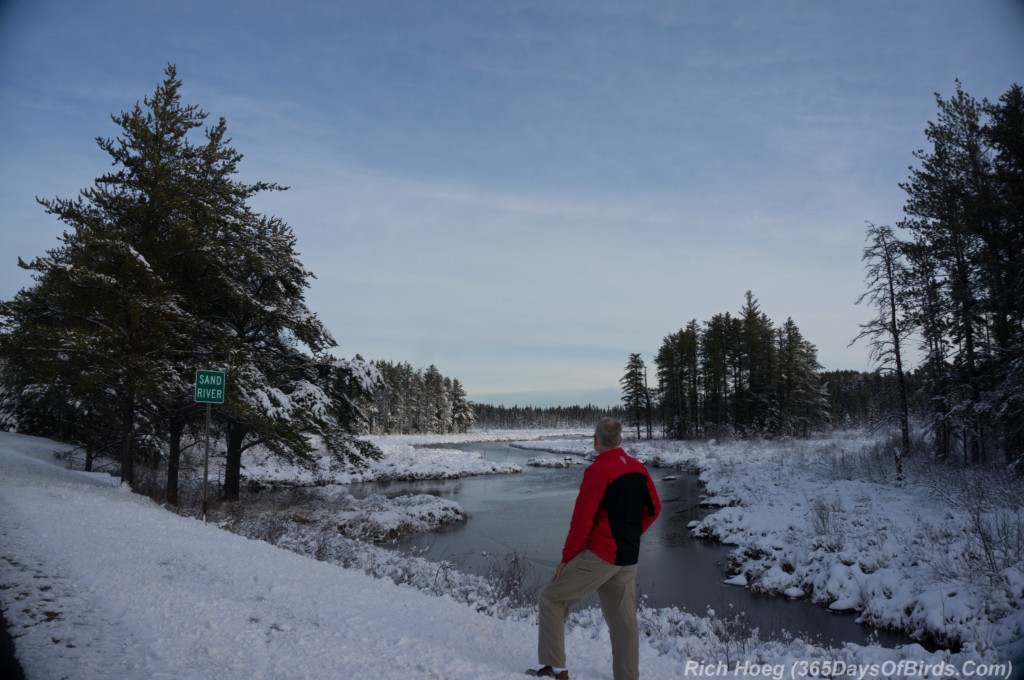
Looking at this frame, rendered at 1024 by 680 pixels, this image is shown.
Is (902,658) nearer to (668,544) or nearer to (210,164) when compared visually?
(668,544)

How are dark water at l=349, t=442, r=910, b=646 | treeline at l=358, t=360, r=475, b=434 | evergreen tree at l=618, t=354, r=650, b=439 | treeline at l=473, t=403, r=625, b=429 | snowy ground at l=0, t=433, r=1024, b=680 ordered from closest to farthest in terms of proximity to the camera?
snowy ground at l=0, t=433, r=1024, b=680
dark water at l=349, t=442, r=910, b=646
evergreen tree at l=618, t=354, r=650, b=439
treeline at l=358, t=360, r=475, b=434
treeline at l=473, t=403, r=625, b=429

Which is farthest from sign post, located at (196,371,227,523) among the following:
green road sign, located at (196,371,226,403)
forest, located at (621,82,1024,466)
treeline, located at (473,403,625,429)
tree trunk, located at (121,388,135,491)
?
treeline, located at (473,403,625,429)

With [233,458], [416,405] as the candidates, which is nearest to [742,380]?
[233,458]

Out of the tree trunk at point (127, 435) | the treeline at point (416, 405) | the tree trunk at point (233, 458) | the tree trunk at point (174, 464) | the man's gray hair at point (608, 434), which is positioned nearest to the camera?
the man's gray hair at point (608, 434)

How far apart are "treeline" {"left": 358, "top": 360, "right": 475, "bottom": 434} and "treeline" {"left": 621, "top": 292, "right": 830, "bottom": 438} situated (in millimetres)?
43149

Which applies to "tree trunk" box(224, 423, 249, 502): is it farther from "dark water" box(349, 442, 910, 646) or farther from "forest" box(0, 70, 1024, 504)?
"dark water" box(349, 442, 910, 646)

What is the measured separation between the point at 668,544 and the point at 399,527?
808 cm

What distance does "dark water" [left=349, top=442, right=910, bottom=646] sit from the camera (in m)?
9.61

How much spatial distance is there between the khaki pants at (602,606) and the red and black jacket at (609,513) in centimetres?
10

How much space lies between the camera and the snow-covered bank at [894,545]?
8.46m

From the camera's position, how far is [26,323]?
38.3 ft

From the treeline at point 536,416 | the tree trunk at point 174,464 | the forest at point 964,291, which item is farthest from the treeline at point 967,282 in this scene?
the treeline at point 536,416

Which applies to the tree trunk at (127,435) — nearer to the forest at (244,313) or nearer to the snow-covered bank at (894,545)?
the forest at (244,313)

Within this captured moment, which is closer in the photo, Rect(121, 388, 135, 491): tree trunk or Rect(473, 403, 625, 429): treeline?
Rect(121, 388, 135, 491): tree trunk
